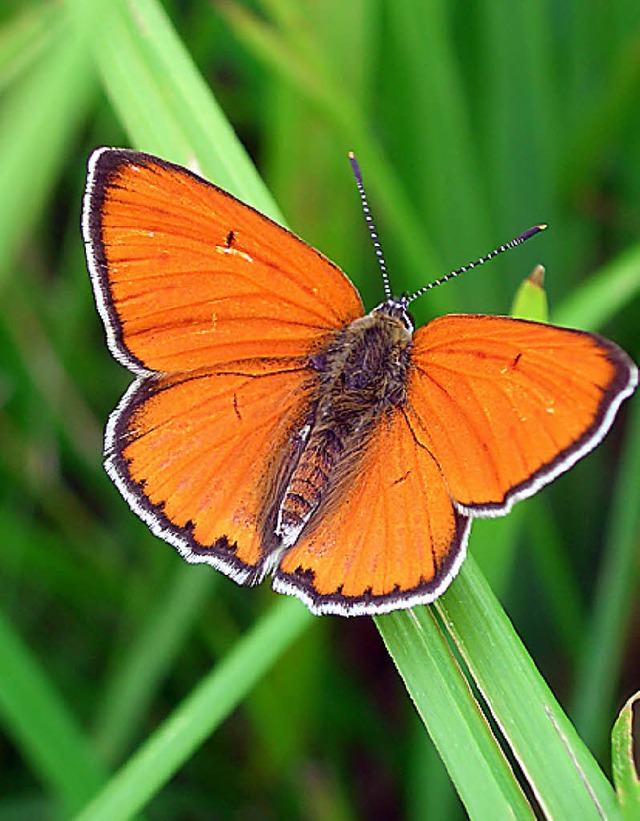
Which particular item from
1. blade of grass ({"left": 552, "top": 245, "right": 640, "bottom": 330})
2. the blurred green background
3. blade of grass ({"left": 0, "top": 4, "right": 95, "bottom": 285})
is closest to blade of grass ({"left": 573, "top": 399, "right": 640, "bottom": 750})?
the blurred green background

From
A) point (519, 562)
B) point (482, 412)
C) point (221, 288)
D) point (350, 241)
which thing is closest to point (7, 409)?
point (350, 241)

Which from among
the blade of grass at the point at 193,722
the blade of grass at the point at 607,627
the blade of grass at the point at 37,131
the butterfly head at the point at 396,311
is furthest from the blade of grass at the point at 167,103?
the blade of grass at the point at 607,627

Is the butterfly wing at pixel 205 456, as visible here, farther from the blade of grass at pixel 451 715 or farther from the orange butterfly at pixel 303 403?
the blade of grass at pixel 451 715

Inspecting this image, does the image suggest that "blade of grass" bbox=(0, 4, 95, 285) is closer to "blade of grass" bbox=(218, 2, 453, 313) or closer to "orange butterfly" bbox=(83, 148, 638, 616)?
"orange butterfly" bbox=(83, 148, 638, 616)

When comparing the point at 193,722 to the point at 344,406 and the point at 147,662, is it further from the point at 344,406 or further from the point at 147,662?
the point at 147,662

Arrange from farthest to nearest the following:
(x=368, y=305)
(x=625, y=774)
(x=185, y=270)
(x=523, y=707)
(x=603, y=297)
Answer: (x=368, y=305) → (x=603, y=297) → (x=185, y=270) → (x=523, y=707) → (x=625, y=774)

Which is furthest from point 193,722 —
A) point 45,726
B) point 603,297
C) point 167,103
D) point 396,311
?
point 603,297

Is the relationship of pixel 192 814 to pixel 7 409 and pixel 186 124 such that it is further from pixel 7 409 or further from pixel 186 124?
pixel 186 124
